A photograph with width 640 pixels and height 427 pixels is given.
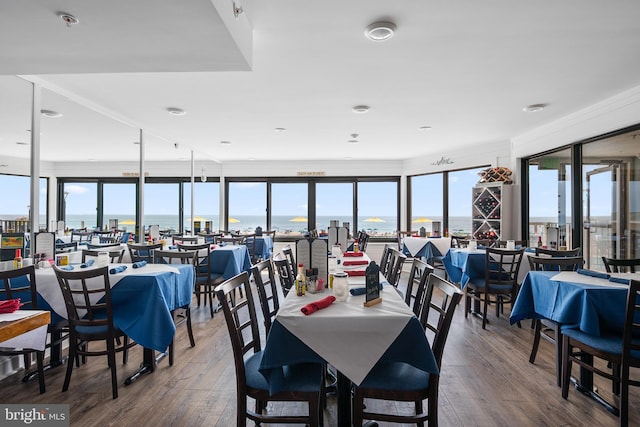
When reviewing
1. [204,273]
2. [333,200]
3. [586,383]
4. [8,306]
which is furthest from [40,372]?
[333,200]

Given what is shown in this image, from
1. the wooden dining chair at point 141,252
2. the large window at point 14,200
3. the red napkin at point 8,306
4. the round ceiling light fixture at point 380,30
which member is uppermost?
the round ceiling light fixture at point 380,30

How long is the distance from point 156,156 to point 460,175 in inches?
282

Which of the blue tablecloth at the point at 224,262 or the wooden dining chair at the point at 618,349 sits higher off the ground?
the blue tablecloth at the point at 224,262

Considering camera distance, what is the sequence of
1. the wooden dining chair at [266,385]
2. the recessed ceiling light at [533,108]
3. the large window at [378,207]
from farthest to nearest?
1. the large window at [378,207]
2. the recessed ceiling light at [533,108]
3. the wooden dining chair at [266,385]

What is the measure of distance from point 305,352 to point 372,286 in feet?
1.76

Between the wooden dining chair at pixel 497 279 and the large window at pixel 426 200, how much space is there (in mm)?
3721

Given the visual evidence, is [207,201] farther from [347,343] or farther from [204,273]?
[347,343]

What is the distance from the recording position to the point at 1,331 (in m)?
1.15

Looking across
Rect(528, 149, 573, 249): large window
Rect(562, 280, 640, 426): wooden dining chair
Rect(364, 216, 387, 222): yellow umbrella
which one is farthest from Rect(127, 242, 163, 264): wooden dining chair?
Rect(364, 216, 387, 222): yellow umbrella

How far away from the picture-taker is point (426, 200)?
8.71 meters

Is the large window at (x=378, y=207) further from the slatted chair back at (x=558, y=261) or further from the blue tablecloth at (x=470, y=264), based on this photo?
the slatted chair back at (x=558, y=261)

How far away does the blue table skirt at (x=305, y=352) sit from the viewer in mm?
1696

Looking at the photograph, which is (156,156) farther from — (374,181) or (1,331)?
(1,331)

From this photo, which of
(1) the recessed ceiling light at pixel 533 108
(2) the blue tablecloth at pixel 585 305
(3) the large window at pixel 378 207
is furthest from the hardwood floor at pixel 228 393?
(3) the large window at pixel 378 207
